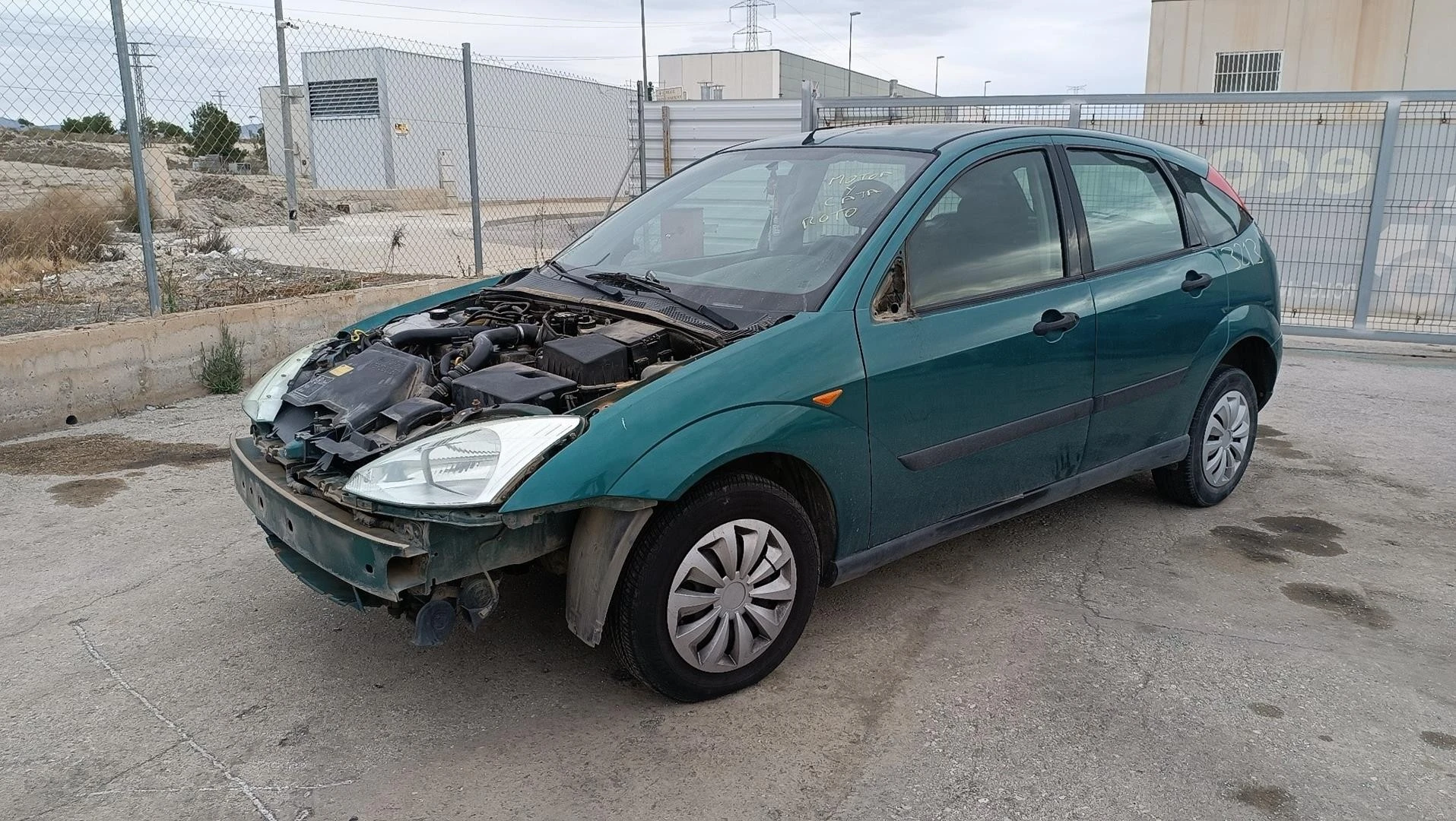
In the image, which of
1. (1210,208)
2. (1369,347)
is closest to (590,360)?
(1210,208)

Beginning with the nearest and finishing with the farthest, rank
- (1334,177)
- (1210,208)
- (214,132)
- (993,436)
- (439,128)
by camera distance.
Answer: (993,436) < (1210,208) < (214,132) < (1334,177) < (439,128)

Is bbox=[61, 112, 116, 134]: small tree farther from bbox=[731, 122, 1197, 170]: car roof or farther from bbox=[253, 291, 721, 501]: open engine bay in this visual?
bbox=[731, 122, 1197, 170]: car roof

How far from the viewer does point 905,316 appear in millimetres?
3447

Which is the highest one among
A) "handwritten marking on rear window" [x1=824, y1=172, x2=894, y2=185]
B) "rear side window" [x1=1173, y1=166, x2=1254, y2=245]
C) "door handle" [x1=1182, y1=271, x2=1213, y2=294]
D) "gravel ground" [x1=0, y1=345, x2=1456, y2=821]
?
"handwritten marking on rear window" [x1=824, y1=172, x2=894, y2=185]

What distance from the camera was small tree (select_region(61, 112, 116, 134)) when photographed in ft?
22.5

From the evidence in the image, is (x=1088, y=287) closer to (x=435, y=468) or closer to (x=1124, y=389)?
(x=1124, y=389)

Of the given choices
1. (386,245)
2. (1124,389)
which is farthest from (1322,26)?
(1124,389)

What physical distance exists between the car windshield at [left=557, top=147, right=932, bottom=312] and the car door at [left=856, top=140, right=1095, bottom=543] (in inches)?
8.5

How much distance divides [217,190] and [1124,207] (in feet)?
67.0

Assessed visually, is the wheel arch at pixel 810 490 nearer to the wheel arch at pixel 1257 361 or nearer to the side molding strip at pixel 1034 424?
the side molding strip at pixel 1034 424

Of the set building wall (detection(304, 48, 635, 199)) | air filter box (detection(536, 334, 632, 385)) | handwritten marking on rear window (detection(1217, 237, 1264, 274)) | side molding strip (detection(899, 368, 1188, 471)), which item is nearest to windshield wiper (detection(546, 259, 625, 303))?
air filter box (detection(536, 334, 632, 385))

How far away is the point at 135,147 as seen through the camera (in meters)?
6.71

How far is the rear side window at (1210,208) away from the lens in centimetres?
464

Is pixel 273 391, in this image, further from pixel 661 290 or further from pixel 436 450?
pixel 661 290
